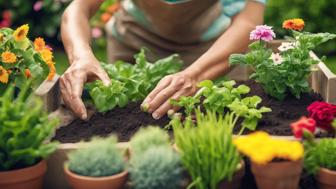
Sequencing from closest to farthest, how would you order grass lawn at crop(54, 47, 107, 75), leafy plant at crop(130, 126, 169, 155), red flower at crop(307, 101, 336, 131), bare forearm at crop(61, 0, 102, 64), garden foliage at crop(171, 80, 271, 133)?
leafy plant at crop(130, 126, 169, 155) → red flower at crop(307, 101, 336, 131) → garden foliage at crop(171, 80, 271, 133) → bare forearm at crop(61, 0, 102, 64) → grass lawn at crop(54, 47, 107, 75)

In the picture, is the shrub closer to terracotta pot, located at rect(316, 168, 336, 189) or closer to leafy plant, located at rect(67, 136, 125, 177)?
leafy plant, located at rect(67, 136, 125, 177)

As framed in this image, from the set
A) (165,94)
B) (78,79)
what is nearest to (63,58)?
(78,79)

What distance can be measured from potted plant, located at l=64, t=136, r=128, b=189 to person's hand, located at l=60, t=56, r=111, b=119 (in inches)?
21.8

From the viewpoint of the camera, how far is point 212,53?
8.37ft

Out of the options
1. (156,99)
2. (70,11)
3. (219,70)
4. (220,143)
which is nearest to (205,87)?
(156,99)

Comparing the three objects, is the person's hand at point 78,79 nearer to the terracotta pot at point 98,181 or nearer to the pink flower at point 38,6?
the terracotta pot at point 98,181

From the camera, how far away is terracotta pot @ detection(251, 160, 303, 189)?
5.81 feet

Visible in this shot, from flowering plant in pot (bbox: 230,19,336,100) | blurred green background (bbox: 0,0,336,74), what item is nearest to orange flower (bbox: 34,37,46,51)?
flowering plant in pot (bbox: 230,19,336,100)

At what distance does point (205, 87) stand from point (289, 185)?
538mm

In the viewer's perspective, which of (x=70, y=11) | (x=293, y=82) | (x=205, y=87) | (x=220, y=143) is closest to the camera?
(x=220, y=143)

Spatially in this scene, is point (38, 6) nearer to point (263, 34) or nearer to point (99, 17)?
point (99, 17)

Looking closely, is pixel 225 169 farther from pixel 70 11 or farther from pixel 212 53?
pixel 70 11

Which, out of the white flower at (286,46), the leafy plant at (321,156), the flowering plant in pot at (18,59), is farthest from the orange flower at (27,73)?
the leafy plant at (321,156)

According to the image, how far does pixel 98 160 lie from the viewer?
5.79ft
